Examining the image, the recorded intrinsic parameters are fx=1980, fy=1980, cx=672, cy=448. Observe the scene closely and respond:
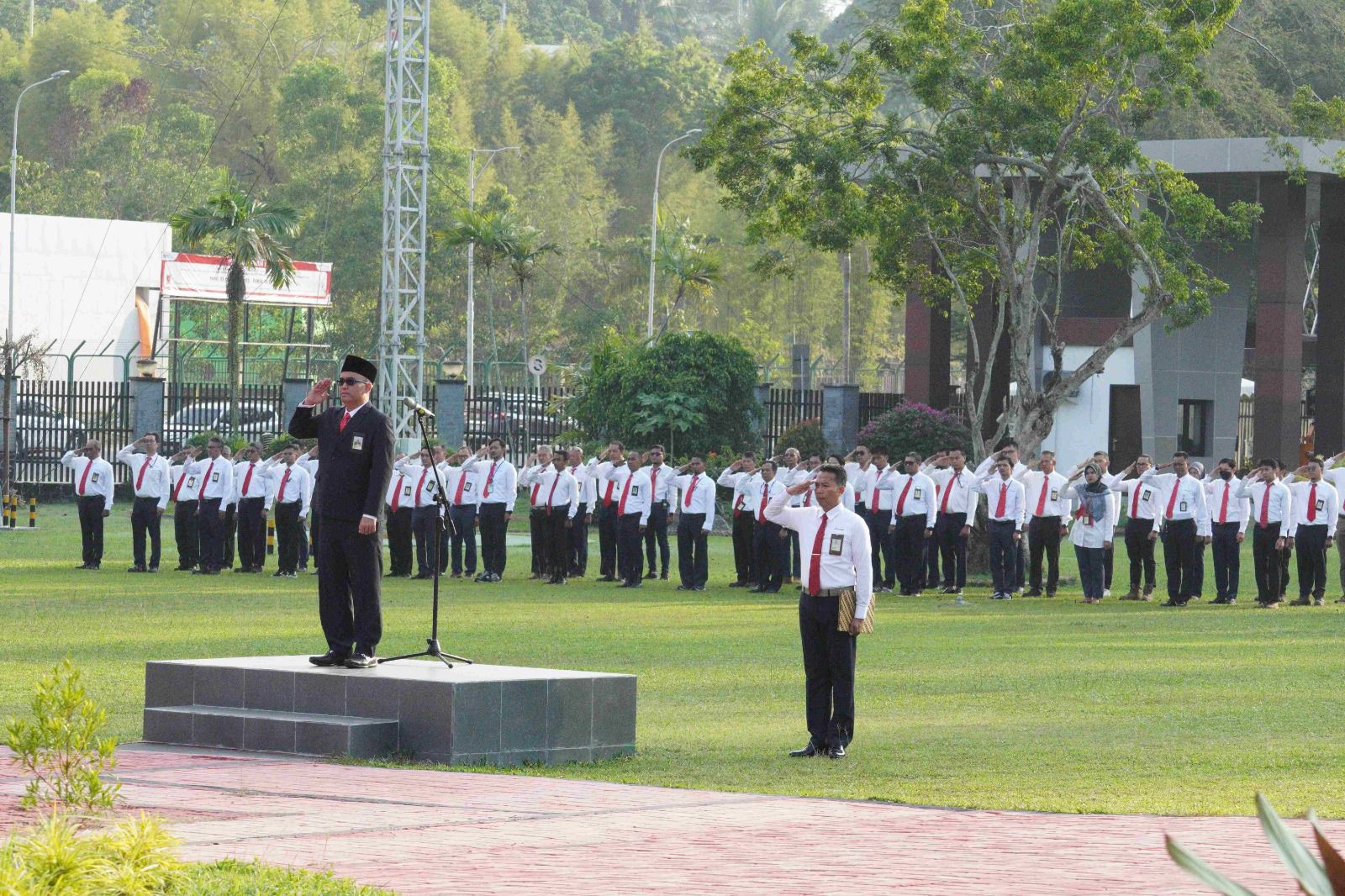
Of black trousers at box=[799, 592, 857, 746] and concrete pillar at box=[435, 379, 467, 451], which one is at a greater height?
concrete pillar at box=[435, 379, 467, 451]

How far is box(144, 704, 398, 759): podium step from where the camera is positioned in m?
11.2

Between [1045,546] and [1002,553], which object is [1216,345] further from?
[1002,553]

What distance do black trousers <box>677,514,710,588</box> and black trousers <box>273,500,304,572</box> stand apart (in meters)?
5.34

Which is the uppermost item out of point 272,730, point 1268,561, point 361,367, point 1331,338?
point 1331,338

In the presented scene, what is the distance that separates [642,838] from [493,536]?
1983 centimetres

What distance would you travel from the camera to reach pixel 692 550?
1079 inches

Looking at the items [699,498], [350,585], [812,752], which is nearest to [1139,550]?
[699,498]

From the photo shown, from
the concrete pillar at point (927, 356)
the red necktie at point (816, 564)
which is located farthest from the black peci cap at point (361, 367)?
the concrete pillar at point (927, 356)

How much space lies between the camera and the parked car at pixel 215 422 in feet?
145

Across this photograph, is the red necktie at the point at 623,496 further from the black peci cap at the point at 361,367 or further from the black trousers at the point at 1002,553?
the black peci cap at the point at 361,367

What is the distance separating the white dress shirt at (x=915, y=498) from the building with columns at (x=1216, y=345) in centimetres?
1363

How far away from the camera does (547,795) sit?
32.4ft

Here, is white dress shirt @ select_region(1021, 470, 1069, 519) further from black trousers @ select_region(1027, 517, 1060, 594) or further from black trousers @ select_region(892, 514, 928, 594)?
black trousers @ select_region(892, 514, 928, 594)

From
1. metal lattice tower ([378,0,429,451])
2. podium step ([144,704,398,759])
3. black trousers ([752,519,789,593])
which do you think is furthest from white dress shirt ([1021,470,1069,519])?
podium step ([144,704,398,759])
